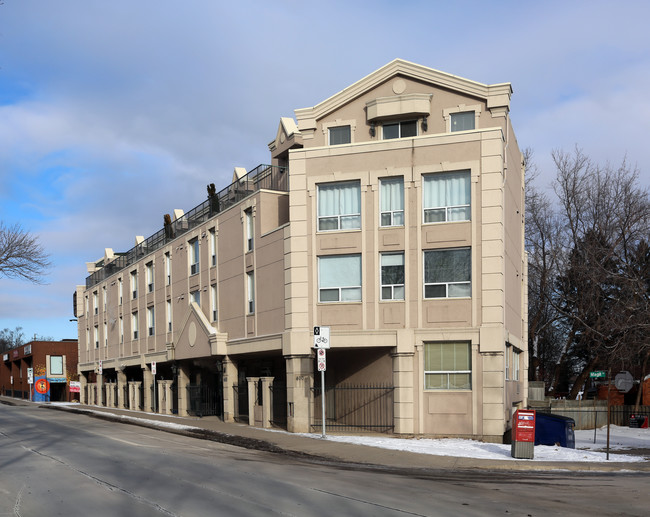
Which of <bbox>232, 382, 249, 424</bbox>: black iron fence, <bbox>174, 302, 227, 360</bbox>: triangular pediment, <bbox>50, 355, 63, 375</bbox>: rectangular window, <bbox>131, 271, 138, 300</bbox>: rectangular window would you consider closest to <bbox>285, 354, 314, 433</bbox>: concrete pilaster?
<bbox>232, 382, 249, 424</bbox>: black iron fence

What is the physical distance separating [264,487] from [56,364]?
7045cm

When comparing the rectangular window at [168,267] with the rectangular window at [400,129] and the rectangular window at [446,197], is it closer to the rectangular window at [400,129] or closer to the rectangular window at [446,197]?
the rectangular window at [400,129]

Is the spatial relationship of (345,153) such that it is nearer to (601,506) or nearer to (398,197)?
(398,197)

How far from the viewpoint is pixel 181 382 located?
36.9 meters

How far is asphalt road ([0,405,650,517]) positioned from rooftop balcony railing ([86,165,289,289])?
48.8 ft

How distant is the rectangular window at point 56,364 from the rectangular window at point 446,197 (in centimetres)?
6262

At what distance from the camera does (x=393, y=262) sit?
24281 millimetres

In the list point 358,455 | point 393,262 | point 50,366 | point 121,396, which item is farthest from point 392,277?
point 50,366

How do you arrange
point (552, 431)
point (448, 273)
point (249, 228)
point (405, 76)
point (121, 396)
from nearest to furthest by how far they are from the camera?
point (552, 431)
point (448, 273)
point (405, 76)
point (249, 228)
point (121, 396)

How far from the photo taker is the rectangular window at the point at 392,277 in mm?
24109

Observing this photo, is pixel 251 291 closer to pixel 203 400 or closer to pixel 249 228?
pixel 249 228

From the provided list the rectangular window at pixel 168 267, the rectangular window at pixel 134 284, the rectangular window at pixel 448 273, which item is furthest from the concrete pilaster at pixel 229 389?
the rectangular window at pixel 134 284

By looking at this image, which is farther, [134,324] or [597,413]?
[134,324]

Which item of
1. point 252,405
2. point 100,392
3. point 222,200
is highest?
point 222,200
